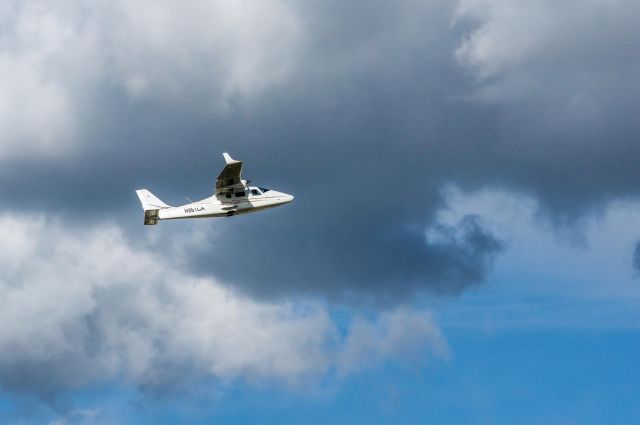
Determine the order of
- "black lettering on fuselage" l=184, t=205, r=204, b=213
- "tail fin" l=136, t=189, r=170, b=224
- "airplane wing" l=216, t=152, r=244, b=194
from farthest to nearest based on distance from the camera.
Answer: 1. "tail fin" l=136, t=189, r=170, b=224
2. "black lettering on fuselage" l=184, t=205, r=204, b=213
3. "airplane wing" l=216, t=152, r=244, b=194

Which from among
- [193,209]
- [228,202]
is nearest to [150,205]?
[193,209]

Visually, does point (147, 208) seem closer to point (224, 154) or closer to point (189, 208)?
point (189, 208)

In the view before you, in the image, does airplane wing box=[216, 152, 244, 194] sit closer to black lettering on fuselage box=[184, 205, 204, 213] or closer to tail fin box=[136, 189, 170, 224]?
black lettering on fuselage box=[184, 205, 204, 213]

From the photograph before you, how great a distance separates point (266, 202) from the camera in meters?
192

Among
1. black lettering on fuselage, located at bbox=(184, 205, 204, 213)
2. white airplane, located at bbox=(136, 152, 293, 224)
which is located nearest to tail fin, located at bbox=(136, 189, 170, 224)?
white airplane, located at bbox=(136, 152, 293, 224)

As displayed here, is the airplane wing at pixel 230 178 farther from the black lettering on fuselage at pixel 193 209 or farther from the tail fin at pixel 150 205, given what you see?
the tail fin at pixel 150 205

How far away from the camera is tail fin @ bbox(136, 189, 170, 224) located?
193875 millimetres

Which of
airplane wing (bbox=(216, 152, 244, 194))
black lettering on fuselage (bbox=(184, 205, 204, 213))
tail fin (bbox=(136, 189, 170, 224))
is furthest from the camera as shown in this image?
tail fin (bbox=(136, 189, 170, 224))

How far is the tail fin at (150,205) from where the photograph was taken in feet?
636

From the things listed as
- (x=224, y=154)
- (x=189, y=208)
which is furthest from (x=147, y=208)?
(x=224, y=154)

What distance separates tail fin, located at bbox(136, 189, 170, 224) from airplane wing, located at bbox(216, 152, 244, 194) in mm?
10581

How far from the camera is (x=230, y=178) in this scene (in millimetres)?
188125

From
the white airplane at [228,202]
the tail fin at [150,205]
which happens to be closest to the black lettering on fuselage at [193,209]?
the white airplane at [228,202]

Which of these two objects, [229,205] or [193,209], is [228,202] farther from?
[193,209]
